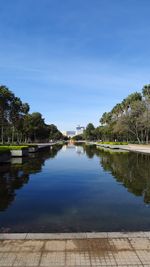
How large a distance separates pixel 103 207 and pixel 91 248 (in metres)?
3.98

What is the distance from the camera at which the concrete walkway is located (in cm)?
438

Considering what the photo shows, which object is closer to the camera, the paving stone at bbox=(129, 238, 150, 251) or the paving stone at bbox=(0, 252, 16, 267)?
the paving stone at bbox=(0, 252, 16, 267)

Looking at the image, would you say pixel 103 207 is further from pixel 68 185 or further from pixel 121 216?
pixel 68 185

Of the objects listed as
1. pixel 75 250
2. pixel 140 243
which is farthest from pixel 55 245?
pixel 140 243

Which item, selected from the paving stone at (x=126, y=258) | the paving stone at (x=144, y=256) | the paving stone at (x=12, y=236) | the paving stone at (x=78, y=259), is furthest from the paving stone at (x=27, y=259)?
the paving stone at (x=144, y=256)

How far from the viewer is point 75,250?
15.8 feet

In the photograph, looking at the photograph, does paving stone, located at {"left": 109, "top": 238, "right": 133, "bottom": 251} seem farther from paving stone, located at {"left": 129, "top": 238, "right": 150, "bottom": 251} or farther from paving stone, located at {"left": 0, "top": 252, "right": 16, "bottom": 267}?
paving stone, located at {"left": 0, "top": 252, "right": 16, "bottom": 267}

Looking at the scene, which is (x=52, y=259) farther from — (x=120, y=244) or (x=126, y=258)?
(x=120, y=244)

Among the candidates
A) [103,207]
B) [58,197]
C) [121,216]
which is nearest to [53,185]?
[58,197]

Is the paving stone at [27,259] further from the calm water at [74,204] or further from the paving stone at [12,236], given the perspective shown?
the calm water at [74,204]

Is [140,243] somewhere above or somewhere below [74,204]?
above

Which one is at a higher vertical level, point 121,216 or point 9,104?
point 9,104

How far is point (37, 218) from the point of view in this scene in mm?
7633

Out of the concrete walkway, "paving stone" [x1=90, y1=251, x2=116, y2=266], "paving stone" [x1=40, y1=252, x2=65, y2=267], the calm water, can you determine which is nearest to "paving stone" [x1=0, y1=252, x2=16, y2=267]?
the concrete walkway
